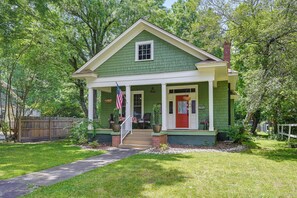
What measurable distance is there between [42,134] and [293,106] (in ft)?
60.0

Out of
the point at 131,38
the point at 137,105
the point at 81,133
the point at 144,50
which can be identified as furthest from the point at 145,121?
the point at 131,38

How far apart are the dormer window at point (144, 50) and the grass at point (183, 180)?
22.9 ft

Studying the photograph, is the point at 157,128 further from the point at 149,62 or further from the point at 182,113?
the point at 149,62

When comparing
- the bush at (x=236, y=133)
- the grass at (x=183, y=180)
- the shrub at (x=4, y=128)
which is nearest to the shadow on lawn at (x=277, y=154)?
the grass at (x=183, y=180)

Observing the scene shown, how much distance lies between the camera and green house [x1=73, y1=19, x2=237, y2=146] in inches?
490

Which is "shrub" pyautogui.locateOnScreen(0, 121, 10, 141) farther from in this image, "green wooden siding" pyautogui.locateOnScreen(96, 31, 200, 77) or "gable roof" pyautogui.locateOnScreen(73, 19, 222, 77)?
"green wooden siding" pyautogui.locateOnScreen(96, 31, 200, 77)

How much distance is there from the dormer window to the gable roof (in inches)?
24.5

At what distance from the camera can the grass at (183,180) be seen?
16.3ft

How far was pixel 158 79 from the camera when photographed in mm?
13086

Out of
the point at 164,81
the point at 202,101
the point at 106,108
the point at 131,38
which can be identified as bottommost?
the point at 106,108

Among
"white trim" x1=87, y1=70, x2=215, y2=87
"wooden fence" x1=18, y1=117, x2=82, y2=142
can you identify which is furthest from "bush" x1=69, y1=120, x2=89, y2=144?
"wooden fence" x1=18, y1=117, x2=82, y2=142

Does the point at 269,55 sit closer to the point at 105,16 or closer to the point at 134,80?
the point at 134,80

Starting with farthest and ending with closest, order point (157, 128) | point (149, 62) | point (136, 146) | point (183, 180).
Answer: point (149, 62), point (136, 146), point (157, 128), point (183, 180)

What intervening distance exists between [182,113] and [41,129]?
9.77 m
